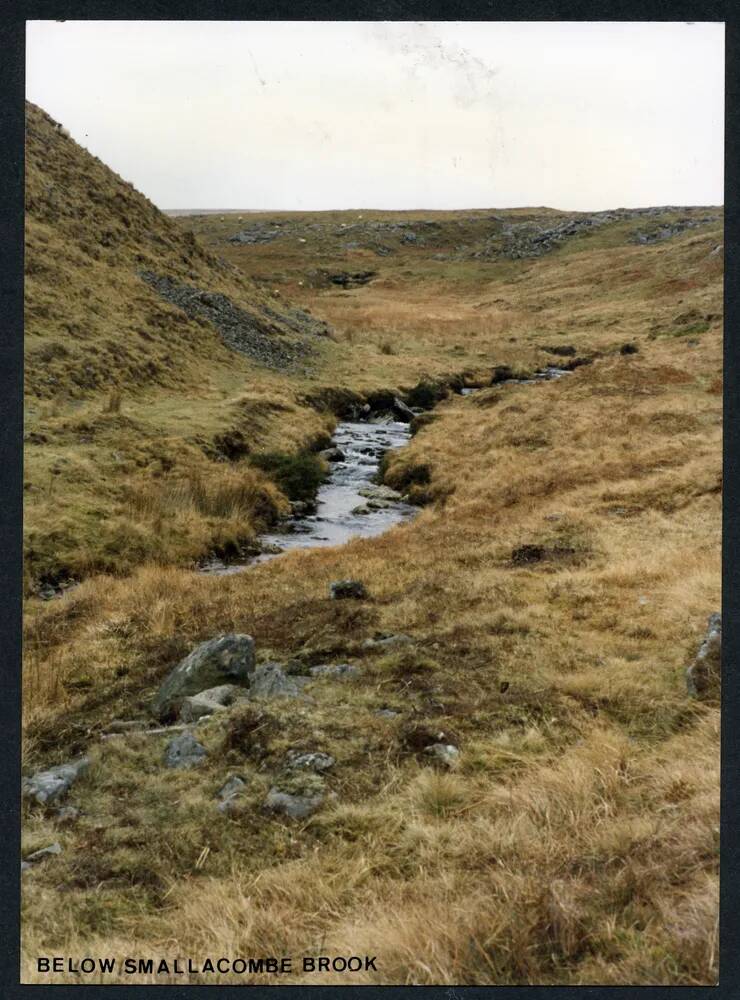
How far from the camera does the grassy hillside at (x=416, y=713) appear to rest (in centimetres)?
391

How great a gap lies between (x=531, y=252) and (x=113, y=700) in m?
97.4

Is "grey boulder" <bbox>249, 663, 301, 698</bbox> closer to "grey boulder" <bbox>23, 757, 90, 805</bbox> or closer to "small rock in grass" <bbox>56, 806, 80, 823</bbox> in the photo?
"grey boulder" <bbox>23, 757, 90, 805</bbox>

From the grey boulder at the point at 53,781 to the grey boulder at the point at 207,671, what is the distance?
122 centimetres

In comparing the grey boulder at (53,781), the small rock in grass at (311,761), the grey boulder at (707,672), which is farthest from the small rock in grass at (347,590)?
the grey boulder at (707,672)

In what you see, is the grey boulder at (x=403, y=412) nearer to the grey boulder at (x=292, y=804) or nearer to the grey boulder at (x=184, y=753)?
the grey boulder at (x=184, y=753)

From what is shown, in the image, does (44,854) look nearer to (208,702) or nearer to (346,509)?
(208,702)

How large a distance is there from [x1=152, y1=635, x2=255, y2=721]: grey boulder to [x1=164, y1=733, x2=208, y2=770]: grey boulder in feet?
3.13

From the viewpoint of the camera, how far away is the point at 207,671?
7.79 metres

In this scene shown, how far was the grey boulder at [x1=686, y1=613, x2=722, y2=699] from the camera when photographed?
20.7 feet

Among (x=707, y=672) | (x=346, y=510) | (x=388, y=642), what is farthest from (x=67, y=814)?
(x=346, y=510)

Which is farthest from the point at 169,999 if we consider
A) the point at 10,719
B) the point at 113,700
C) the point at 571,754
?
the point at 113,700

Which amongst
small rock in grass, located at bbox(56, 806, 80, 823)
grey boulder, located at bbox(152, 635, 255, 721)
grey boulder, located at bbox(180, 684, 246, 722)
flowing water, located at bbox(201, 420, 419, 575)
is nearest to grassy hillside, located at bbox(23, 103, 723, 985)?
small rock in grass, located at bbox(56, 806, 80, 823)

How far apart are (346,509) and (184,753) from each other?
40.7ft

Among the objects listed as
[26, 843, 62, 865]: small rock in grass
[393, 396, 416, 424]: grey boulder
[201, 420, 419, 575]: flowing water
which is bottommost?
[26, 843, 62, 865]: small rock in grass
